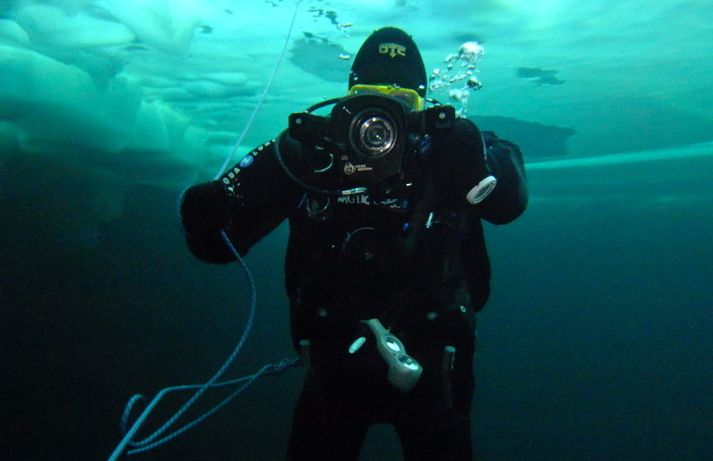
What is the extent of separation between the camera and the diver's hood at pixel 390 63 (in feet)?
9.33

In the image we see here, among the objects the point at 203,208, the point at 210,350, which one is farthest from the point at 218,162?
the point at 203,208

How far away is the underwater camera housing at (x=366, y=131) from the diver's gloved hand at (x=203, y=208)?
48 cm

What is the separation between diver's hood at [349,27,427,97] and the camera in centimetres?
284

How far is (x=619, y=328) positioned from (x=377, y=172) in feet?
102

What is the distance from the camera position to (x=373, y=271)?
2367 mm

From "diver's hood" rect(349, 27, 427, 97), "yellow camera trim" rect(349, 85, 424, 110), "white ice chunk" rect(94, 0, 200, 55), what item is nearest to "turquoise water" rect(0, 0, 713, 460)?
"white ice chunk" rect(94, 0, 200, 55)

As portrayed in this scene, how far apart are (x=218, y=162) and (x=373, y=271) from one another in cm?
2107

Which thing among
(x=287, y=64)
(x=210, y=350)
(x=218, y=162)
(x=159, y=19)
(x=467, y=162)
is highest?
(x=159, y=19)

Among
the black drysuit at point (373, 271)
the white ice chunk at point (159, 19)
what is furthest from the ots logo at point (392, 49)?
the white ice chunk at point (159, 19)

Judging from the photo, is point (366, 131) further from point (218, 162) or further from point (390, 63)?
point (218, 162)

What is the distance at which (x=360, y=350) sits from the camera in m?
2.26

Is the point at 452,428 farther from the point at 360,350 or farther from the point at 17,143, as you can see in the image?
the point at 17,143

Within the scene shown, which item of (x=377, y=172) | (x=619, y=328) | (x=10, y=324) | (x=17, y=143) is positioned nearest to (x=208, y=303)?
(x=10, y=324)

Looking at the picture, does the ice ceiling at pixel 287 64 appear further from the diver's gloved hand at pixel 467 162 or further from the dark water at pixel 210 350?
the diver's gloved hand at pixel 467 162
